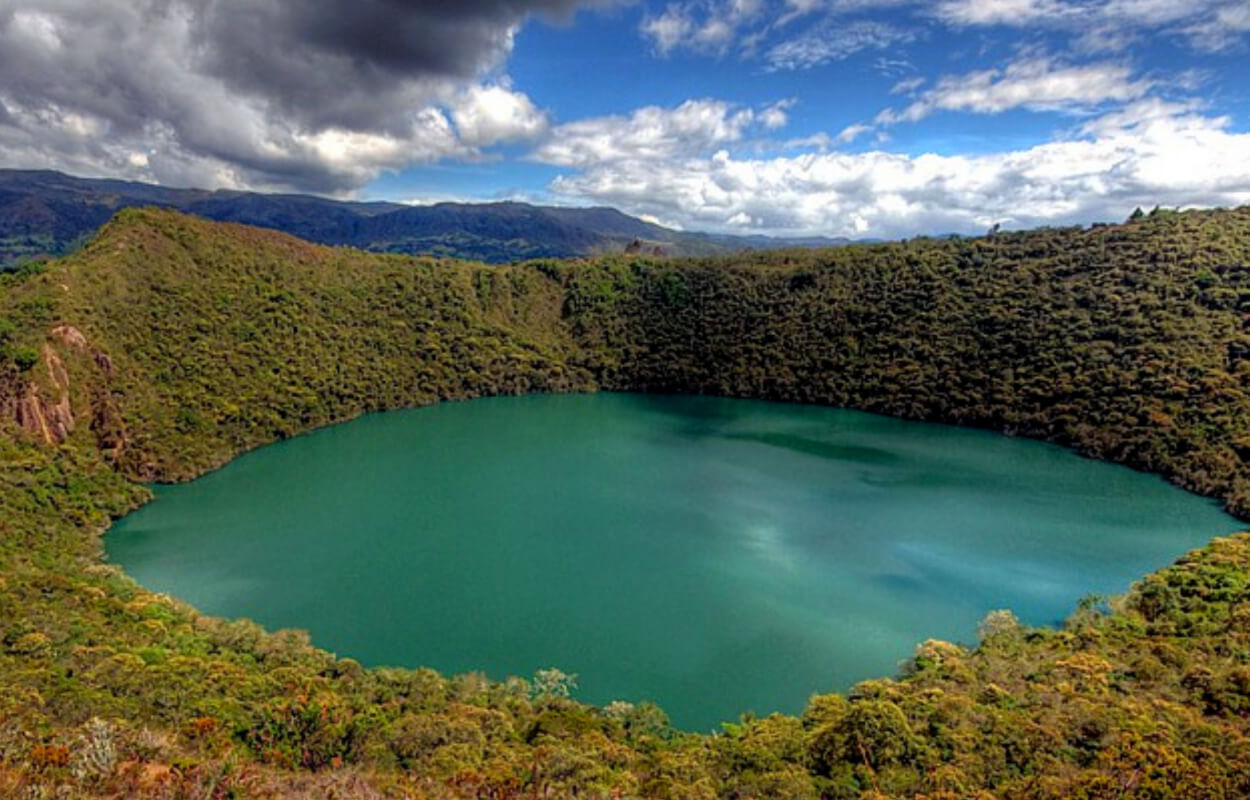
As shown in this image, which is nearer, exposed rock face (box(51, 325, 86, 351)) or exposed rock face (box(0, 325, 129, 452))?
exposed rock face (box(0, 325, 129, 452))

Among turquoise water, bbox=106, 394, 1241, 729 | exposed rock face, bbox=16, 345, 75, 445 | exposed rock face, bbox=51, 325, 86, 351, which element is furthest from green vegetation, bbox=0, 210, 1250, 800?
turquoise water, bbox=106, 394, 1241, 729

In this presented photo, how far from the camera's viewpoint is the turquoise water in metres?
34.8

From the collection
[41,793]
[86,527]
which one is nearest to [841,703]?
[41,793]

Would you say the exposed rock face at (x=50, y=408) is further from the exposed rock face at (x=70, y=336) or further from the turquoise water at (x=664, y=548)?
the turquoise water at (x=664, y=548)

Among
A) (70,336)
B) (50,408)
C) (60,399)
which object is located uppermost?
(70,336)

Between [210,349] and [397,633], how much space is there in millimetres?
51612

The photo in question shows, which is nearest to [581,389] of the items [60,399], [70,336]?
[70,336]

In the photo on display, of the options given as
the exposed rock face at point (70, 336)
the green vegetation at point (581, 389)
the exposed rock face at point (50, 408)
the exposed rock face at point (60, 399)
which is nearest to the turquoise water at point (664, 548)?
the green vegetation at point (581, 389)

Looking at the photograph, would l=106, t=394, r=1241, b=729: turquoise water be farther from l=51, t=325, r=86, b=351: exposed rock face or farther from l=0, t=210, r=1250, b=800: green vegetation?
l=51, t=325, r=86, b=351: exposed rock face

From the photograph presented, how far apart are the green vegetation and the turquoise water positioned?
3580mm

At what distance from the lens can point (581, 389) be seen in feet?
343

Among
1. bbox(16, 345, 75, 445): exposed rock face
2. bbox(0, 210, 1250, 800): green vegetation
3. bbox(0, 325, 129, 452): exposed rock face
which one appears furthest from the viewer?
bbox(16, 345, 75, 445): exposed rock face

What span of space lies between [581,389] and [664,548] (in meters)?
59.5

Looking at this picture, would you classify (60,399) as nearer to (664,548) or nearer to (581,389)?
(664,548)
